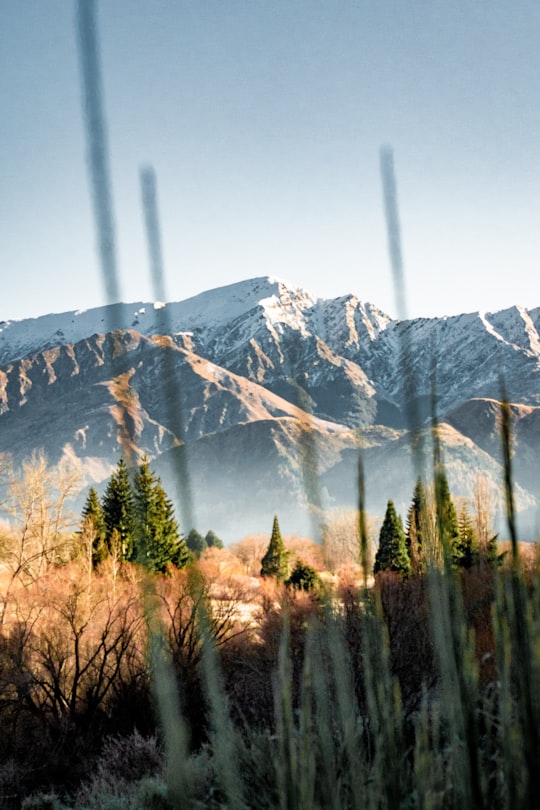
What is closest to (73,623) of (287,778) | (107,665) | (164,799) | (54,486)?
(107,665)

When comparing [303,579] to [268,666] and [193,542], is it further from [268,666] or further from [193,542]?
[193,542]

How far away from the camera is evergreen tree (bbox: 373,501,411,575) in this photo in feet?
116

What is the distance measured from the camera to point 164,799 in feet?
20.8

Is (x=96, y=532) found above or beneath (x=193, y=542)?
beneath

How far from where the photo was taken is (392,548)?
3678cm

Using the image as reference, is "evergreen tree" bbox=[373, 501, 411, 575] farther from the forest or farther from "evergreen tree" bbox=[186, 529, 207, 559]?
"evergreen tree" bbox=[186, 529, 207, 559]

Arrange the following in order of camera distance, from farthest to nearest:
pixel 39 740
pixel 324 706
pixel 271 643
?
pixel 271 643
pixel 39 740
pixel 324 706

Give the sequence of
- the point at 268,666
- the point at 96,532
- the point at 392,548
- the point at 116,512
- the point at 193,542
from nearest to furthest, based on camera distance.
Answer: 1. the point at 193,542
2. the point at 268,666
3. the point at 96,532
4. the point at 392,548
5. the point at 116,512

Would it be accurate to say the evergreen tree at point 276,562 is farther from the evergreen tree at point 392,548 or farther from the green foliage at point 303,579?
the evergreen tree at point 392,548

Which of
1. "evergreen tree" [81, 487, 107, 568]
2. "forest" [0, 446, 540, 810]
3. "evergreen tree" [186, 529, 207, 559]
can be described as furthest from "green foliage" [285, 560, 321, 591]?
"evergreen tree" [186, 529, 207, 559]

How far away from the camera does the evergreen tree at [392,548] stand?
35.4 m

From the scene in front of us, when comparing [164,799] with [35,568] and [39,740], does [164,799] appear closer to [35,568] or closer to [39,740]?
[39,740]

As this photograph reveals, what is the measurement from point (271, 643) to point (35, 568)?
39.3 feet

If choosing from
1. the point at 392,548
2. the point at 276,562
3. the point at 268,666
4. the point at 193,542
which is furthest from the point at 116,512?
the point at 193,542
